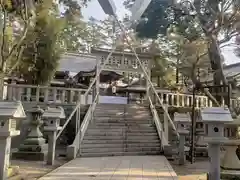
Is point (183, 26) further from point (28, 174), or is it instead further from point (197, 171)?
point (28, 174)

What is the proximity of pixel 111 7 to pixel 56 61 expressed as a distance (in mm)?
11312

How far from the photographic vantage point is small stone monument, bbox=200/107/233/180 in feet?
14.6

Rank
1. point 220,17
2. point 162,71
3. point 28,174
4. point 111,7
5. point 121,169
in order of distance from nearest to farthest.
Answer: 1. point 111,7
2. point 28,174
3. point 121,169
4. point 220,17
5. point 162,71

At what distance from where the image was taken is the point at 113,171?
5922 mm

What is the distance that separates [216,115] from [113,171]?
249 cm

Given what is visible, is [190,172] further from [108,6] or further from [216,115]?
[108,6]

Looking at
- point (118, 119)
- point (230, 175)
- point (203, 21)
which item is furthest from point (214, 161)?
point (203, 21)

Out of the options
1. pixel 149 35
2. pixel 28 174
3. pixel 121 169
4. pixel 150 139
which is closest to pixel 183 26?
pixel 149 35

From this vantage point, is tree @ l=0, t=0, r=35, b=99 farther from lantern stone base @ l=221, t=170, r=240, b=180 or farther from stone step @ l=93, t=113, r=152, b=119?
lantern stone base @ l=221, t=170, r=240, b=180

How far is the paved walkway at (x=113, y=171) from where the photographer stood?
5340mm

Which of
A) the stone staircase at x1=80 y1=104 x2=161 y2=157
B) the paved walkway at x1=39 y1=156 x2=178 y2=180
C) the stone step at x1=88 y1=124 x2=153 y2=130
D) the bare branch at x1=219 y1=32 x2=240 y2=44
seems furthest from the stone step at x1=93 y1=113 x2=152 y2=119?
the bare branch at x1=219 y1=32 x2=240 y2=44

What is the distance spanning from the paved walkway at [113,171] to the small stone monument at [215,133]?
1136 millimetres

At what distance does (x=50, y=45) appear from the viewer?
1265 cm

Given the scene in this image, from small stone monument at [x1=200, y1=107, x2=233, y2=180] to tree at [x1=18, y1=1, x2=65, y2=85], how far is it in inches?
369
